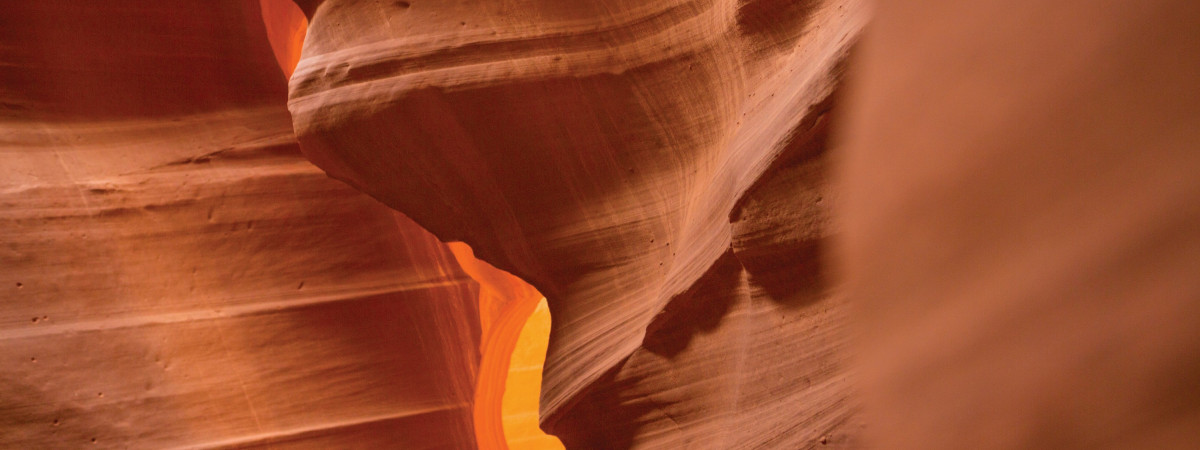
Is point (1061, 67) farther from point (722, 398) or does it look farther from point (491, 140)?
point (491, 140)

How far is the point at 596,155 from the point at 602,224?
152mm

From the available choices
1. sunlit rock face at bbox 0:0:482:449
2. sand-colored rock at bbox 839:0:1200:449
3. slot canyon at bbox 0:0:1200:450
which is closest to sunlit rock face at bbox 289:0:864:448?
slot canyon at bbox 0:0:1200:450

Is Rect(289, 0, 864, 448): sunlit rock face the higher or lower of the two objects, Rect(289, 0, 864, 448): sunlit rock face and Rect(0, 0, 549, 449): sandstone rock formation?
the higher

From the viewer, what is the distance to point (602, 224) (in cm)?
190

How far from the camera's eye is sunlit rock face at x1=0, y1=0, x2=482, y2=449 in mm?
2535

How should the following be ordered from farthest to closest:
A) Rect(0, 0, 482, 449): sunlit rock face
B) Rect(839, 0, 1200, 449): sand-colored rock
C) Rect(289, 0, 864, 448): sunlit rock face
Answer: Rect(0, 0, 482, 449): sunlit rock face, Rect(289, 0, 864, 448): sunlit rock face, Rect(839, 0, 1200, 449): sand-colored rock

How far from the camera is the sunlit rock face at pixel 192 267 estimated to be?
2535mm

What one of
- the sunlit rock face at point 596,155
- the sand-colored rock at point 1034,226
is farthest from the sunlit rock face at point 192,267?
the sand-colored rock at point 1034,226

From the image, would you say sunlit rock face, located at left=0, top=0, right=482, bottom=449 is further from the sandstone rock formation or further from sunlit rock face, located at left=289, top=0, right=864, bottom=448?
sunlit rock face, located at left=289, top=0, right=864, bottom=448

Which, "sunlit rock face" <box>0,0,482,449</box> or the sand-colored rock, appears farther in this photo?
"sunlit rock face" <box>0,0,482,449</box>

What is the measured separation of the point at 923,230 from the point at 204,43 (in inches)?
111

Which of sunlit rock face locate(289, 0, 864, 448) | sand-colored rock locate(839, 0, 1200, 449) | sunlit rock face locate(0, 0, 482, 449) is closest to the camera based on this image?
sand-colored rock locate(839, 0, 1200, 449)

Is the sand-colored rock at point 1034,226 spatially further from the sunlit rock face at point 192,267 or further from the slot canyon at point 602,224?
the sunlit rock face at point 192,267

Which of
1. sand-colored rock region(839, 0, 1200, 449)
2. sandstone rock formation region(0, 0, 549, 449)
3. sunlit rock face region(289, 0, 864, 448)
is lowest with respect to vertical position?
sandstone rock formation region(0, 0, 549, 449)
